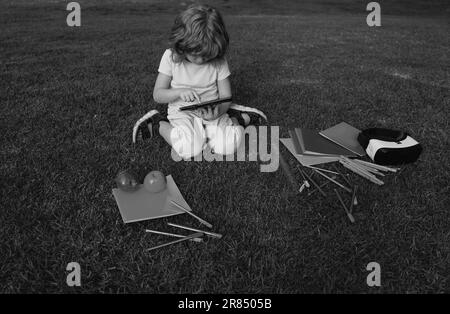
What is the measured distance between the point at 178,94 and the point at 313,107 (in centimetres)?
216

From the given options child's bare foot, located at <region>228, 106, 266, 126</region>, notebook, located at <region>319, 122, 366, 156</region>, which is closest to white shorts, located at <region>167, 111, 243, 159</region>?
child's bare foot, located at <region>228, 106, 266, 126</region>

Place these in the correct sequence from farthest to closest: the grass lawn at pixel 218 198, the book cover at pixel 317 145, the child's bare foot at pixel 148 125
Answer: the child's bare foot at pixel 148 125 → the book cover at pixel 317 145 → the grass lawn at pixel 218 198

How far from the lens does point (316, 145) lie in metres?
3.86

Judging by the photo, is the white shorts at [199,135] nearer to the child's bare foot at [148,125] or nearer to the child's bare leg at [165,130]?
the child's bare leg at [165,130]

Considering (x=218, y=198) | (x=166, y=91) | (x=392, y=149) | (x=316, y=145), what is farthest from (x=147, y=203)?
(x=392, y=149)

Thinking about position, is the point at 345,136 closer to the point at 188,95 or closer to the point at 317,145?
the point at 317,145

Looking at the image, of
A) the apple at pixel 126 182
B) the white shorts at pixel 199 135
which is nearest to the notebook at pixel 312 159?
the white shorts at pixel 199 135

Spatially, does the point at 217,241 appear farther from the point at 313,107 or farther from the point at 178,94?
the point at 313,107

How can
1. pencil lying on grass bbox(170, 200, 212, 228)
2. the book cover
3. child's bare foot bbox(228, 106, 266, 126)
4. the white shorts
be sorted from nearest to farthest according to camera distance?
pencil lying on grass bbox(170, 200, 212, 228)
the white shorts
the book cover
child's bare foot bbox(228, 106, 266, 126)

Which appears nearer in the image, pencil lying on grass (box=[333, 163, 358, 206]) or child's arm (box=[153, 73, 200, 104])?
pencil lying on grass (box=[333, 163, 358, 206])

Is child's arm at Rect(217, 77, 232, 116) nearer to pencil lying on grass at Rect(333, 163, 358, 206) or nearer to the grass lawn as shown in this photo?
the grass lawn

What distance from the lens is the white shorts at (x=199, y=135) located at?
11.9ft

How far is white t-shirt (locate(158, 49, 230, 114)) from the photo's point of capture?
3.82 metres
